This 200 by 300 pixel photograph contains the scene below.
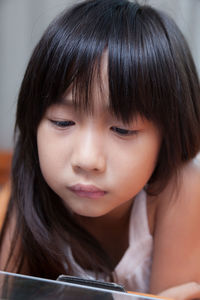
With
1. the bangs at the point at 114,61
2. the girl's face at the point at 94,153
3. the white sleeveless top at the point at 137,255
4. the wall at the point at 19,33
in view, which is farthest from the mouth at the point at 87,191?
the wall at the point at 19,33

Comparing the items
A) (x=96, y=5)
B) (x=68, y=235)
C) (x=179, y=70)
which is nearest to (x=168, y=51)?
(x=179, y=70)

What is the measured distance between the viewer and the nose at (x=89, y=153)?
1.72 ft

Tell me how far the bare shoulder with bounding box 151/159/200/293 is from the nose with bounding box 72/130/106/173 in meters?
0.25

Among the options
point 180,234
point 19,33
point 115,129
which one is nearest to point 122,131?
point 115,129

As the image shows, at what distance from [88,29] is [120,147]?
0.59 ft

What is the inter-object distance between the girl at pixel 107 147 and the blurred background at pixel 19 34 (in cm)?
78

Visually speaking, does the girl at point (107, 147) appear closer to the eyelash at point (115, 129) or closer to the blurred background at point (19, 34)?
the eyelash at point (115, 129)

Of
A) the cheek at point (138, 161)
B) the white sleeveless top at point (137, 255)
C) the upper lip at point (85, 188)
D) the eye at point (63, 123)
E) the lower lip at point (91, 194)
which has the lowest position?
the white sleeveless top at point (137, 255)

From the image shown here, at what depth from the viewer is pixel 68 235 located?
0.71 metres

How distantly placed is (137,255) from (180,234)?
0.10 m

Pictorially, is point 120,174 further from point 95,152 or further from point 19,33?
point 19,33

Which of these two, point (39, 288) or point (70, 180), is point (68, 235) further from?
point (39, 288)

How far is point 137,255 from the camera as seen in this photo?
2.56ft

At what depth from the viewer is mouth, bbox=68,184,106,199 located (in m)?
0.57
